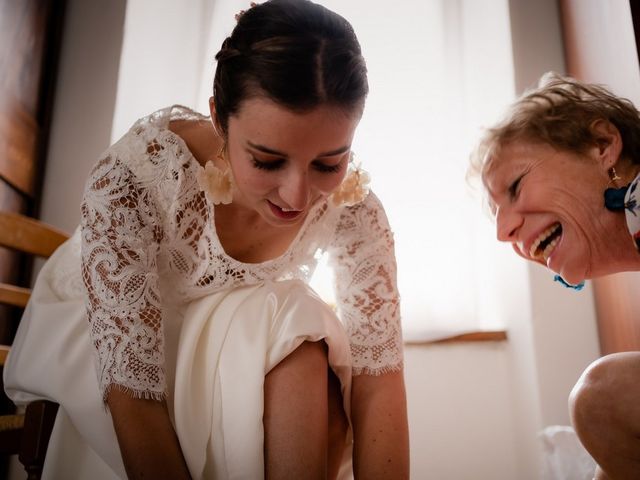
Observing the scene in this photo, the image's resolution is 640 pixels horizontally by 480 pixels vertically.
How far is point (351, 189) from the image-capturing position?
3.08 ft

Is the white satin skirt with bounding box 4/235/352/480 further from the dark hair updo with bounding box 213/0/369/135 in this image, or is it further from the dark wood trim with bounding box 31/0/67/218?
the dark wood trim with bounding box 31/0/67/218

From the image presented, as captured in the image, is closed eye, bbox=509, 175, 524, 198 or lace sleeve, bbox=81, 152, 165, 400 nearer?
lace sleeve, bbox=81, 152, 165, 400

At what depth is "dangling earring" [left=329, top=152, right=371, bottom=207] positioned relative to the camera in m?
0.94

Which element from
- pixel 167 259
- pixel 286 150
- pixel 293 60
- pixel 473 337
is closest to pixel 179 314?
pixel 167 259

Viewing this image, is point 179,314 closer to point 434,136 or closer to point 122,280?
point 122,280

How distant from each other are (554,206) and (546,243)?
0.28 feet

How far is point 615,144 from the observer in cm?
85

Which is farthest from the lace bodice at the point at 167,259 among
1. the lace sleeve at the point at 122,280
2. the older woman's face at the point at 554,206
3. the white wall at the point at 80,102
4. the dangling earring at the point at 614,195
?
the white wall at the point at 80,102

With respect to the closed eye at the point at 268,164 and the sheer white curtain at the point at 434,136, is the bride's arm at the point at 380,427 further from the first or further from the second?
the sheer white curtain at the point at 434,136

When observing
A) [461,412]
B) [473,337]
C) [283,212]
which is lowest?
[461,412]

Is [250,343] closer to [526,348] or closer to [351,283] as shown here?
[351,283]

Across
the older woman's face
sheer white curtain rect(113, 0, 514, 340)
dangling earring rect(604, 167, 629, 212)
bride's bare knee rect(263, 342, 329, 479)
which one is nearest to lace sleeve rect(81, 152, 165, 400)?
bride's bare knee rect(263, 342, 329, 479)

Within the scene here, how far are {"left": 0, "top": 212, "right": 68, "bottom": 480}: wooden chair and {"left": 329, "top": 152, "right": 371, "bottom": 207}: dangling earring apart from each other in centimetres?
58

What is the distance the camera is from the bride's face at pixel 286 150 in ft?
2.39
